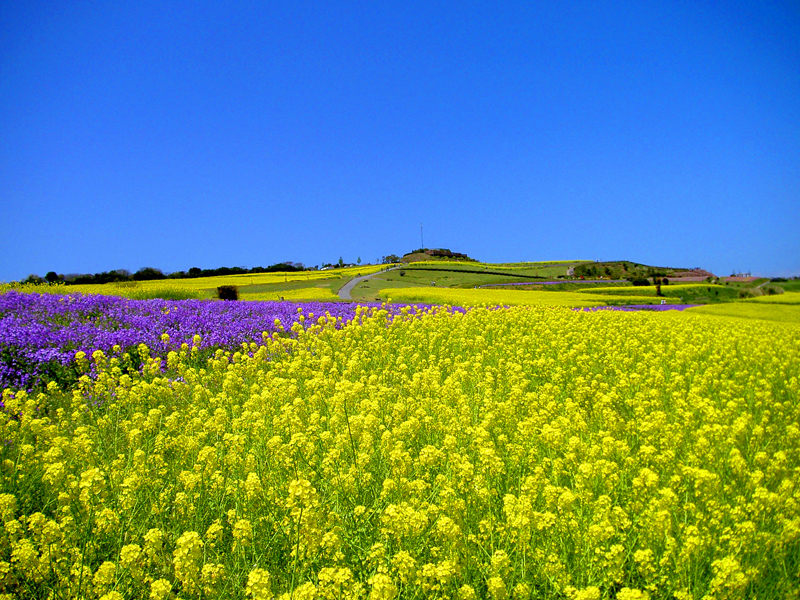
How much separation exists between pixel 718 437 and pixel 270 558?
4778 millimetres

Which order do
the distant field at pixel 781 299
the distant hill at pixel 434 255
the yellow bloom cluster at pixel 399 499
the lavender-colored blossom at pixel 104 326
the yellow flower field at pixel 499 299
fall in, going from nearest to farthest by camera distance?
the yellow bloom cluster at pixel 399 499
the lavender-colored blossom at pixel 104 326
the yellow flower field at pixel 499 299
the distant field at pixel 781 299
the distant hill at pixel 434 255

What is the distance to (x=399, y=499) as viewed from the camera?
3.72 metres

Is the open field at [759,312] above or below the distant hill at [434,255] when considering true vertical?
below

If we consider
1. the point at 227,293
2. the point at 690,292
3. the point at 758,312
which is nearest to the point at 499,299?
the point at 758,312

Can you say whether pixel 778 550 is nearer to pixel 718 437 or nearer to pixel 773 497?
pixel 773 497

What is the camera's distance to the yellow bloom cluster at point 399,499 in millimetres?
3021

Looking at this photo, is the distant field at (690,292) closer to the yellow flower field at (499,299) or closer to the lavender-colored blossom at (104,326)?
the yellow flower field at (499,299)

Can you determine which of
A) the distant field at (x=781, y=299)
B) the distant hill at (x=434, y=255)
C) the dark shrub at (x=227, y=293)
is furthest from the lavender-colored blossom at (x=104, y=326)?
the distant hill at (x=434, y=255)

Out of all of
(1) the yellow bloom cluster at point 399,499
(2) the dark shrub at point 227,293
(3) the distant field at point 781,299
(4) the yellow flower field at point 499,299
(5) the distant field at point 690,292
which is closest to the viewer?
(1) the yellow bloom cluster at point 399,499

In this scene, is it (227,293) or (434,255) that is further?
(434,255)

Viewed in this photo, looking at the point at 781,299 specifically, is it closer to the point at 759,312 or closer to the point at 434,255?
the point at 759,312

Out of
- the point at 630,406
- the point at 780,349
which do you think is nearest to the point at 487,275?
the point at 780,349

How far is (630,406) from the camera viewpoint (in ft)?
22.2

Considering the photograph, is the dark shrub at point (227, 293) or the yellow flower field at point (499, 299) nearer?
the yellow flower field at point (499, 299)
